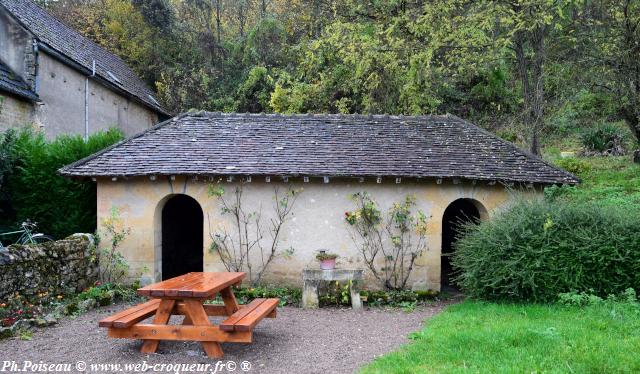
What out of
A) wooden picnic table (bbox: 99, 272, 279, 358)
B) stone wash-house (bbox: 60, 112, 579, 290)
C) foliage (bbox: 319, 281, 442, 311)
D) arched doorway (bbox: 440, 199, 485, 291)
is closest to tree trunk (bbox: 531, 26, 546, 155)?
arched doorway (bbox: 440, 199, 485, 291)

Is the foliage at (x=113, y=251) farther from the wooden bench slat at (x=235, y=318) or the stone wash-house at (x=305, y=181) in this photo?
the wooden bench slat at (x=235, y=318)

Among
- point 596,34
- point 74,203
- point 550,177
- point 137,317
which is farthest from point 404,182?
point 596,34

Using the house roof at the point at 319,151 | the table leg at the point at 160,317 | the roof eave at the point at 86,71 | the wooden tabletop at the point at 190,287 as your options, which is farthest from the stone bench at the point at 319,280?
the roof eave at the point at 86,71

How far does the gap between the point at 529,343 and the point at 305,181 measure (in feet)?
17.4

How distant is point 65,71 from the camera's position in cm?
1498

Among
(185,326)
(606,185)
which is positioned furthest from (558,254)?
(606,185)

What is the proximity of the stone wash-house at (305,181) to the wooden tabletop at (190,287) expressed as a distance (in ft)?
10.4

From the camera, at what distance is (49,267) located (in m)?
8.43

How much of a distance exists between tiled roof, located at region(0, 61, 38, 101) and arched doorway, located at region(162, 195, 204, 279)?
4.76 meters

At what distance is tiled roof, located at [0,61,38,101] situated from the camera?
12320 mm

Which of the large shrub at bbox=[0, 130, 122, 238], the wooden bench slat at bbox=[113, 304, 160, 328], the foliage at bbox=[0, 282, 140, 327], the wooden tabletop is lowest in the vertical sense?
the foliage at bbox=[0, 282, 140, 327]

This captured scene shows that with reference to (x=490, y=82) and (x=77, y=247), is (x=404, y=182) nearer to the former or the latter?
(x=77, y=247)

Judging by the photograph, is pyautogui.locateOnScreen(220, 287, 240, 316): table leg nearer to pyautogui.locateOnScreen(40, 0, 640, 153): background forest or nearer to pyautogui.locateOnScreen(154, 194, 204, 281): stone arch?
pyautogui.locateOnScreen(154, 194, 204, 281): stone arch

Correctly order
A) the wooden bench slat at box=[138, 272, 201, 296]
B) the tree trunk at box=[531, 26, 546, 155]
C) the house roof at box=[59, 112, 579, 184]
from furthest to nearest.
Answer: the tree trunk at box=[531, 26, 546, 155] < the house roof at box=[59, 112, 579, 184] < the wooden bench slat at box=[138, 272, 201, 296]
